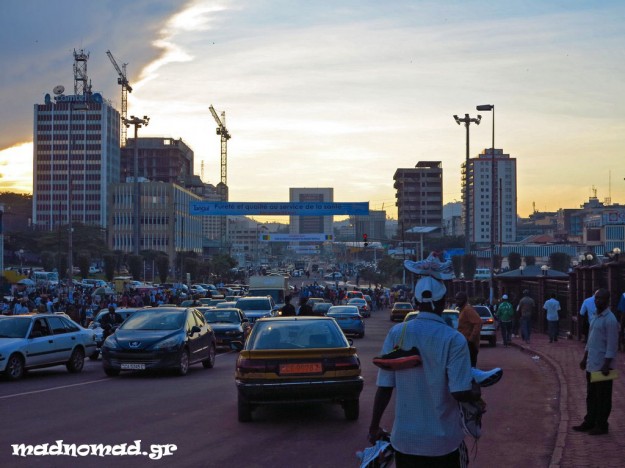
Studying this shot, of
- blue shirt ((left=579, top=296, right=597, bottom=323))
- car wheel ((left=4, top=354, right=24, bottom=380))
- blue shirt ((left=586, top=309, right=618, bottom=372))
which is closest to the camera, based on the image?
blue shirt ((left=586, top=309, right=618, bottom=372))

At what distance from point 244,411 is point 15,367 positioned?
8765mm

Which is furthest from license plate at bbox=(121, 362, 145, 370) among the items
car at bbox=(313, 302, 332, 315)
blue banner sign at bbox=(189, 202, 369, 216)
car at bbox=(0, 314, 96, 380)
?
blue banner sign at bbox=(189, 202, 369, 216)

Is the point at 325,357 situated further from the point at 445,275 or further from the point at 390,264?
the point at 390,264

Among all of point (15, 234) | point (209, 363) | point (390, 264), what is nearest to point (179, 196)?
point (15, 234)

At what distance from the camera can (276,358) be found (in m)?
11.6

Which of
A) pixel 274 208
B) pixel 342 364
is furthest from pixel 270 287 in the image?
pixel 342 364

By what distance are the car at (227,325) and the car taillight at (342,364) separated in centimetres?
1443

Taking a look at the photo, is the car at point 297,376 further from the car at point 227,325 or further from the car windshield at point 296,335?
the car at point 227,325

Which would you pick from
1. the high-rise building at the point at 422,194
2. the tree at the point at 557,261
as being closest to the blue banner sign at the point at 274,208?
the tree at the point at 557,261

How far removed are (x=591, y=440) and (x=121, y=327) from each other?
11927 millimetres

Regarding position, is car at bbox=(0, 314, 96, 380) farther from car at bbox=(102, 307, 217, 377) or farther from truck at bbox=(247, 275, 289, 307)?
truck at bbox=(247, 275, 289, 307)

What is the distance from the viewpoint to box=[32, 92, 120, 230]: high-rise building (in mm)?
189125

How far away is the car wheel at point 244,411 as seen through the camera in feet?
37.9

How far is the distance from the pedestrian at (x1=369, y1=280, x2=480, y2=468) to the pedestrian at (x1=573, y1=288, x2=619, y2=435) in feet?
18.2
